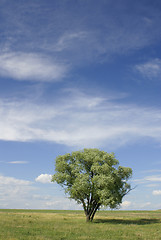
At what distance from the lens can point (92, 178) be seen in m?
50.5

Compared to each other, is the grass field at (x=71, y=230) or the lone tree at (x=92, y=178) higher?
Answer: the lone tree at (x=92, y=178)

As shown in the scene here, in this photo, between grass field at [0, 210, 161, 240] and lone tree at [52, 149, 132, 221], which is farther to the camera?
lone tree at [52, 149, 132, 221]

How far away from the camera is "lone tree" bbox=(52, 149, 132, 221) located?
48.8 m

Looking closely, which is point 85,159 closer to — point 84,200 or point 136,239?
point 84,200

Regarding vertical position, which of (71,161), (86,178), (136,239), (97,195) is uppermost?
(71,161)

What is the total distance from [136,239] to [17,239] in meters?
13.8

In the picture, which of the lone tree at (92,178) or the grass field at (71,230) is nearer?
the grass field at (71,230)

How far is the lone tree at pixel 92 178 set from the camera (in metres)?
48.8

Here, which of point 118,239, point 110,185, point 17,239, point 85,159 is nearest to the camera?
point 17,239

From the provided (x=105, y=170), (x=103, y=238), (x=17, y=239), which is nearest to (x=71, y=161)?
(x=105, y=170)

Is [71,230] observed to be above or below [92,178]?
below

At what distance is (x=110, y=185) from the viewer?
163ft

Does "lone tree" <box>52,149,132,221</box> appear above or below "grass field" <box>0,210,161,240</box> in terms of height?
above

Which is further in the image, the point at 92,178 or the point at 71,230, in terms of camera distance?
the point at 92,178
